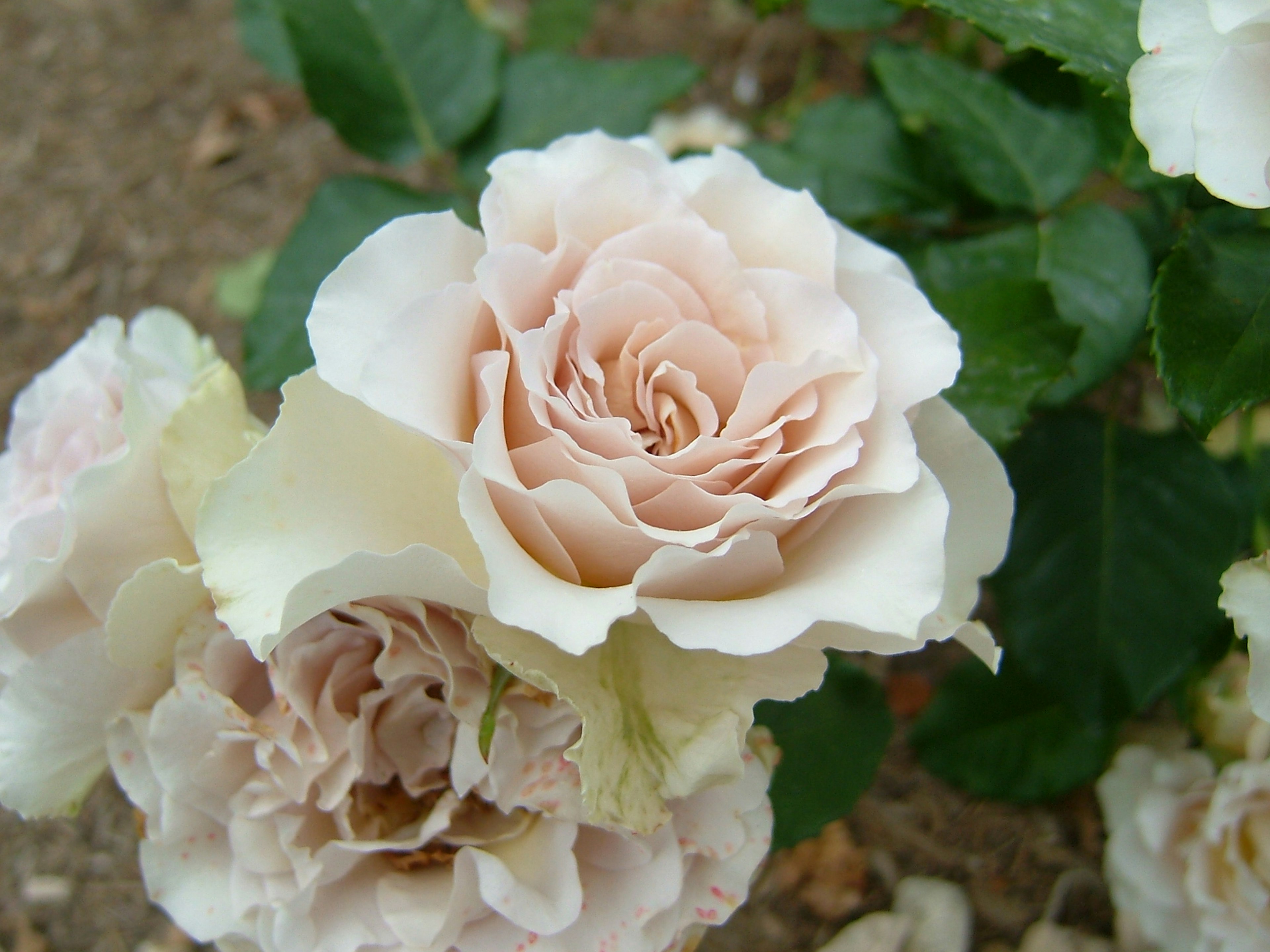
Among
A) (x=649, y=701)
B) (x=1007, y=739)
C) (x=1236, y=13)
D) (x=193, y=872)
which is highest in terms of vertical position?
(x=1236, y=13)

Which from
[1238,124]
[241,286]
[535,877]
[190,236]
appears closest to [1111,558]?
[1238,124]

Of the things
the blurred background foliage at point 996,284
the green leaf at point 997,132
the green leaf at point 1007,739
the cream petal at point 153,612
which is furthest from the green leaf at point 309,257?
the green leaf at point 1007,739

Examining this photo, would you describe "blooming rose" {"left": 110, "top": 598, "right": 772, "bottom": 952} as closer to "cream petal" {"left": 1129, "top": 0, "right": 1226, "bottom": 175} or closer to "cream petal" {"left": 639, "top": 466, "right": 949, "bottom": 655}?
"cream petal" {"left": 639, "top": 466, "right": 949, "bottom": 655}

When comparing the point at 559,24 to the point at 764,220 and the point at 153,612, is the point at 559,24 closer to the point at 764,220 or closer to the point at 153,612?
the point at 764,220

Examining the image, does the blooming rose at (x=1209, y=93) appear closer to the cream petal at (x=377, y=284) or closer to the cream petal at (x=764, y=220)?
the cream petal at (x=764, y=220)

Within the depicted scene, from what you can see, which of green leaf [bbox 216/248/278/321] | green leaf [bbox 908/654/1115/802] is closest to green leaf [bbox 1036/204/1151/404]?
green leaf [bbox 908/654/1115/802]

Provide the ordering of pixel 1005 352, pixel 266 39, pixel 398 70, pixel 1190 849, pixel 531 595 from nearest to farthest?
1. pixel 531 595
2. pixel 1005 352
3. pixel 1190 849
4. pixel 398 70
5. pixel 266 39
